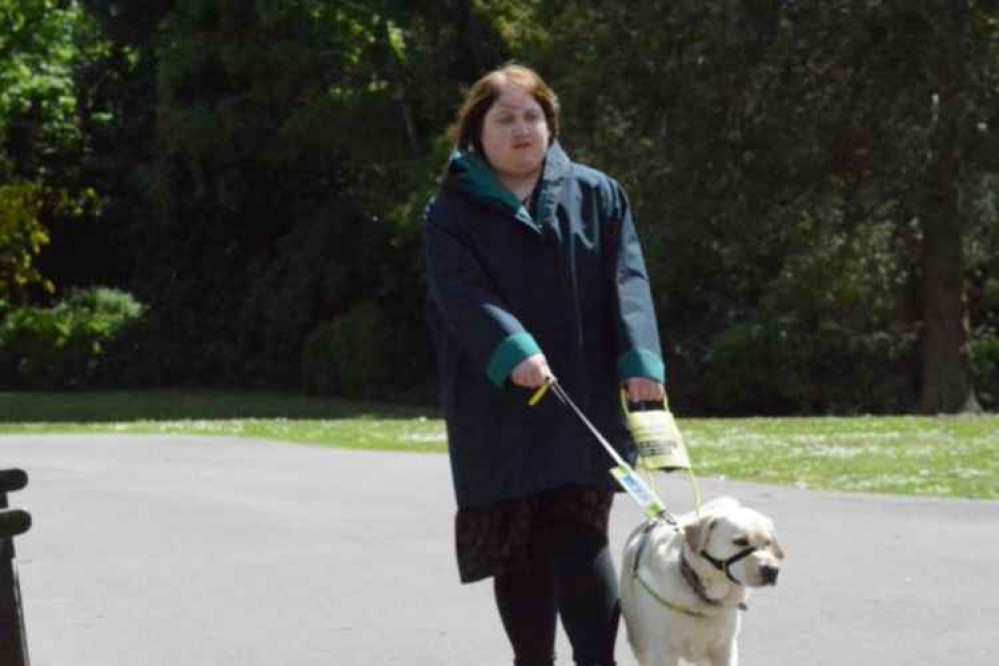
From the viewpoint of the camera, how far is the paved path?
749cm

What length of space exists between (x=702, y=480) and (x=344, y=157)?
24.2 metres

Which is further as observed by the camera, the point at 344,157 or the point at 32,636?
the point at 344,157

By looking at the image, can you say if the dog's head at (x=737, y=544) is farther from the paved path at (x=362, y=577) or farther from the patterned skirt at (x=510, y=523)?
the paved path at (x=362, y=577)

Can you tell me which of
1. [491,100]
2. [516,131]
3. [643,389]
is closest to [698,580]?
[643,389]

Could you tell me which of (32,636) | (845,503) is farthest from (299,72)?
(32,636)

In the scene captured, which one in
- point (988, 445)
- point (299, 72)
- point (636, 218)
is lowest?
point (988, 445)

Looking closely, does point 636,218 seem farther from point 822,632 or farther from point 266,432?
point 822,632

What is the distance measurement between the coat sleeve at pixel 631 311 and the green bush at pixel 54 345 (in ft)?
108

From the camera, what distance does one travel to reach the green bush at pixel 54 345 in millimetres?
37406

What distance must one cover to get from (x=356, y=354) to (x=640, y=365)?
29565 millimetres

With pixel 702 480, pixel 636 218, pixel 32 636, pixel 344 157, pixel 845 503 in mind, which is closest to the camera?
pixel 32 636

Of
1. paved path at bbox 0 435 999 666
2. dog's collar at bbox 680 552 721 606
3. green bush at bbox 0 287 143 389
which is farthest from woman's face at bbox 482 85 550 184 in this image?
green bush at bbox 0 287 143 389

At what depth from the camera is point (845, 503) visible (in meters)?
12.0

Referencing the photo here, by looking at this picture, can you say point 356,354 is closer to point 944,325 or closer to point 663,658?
point 944,325
